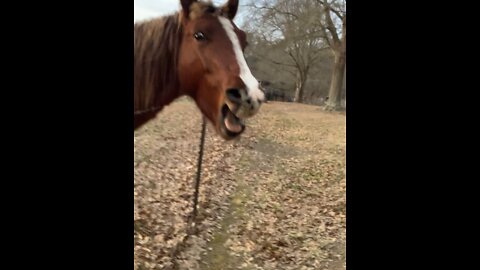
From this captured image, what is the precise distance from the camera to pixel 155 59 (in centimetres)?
95

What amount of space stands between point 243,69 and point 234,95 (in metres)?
0.06

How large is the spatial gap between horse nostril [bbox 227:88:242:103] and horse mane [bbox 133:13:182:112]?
0.66 ft

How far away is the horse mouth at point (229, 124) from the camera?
0.88 meters

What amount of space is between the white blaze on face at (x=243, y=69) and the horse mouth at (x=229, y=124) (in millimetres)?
90

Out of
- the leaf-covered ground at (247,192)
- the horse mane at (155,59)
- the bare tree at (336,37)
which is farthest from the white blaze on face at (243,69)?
the bare tree at (336,37)

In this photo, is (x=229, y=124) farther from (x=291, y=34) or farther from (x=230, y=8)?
(x=291, y=34)

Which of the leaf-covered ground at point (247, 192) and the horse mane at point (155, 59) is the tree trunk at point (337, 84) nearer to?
the leaf-covered ground at point (247, 192)

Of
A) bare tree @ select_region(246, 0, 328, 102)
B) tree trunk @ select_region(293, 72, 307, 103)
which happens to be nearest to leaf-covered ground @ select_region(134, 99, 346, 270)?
tree trunk @ select_region(293, 72, 307, 103)

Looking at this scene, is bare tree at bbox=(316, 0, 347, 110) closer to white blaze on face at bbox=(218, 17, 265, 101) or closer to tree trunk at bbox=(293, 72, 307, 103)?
tree trunk at bbox=(293, 72, 307, 103)

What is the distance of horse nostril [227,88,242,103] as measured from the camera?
82cm
